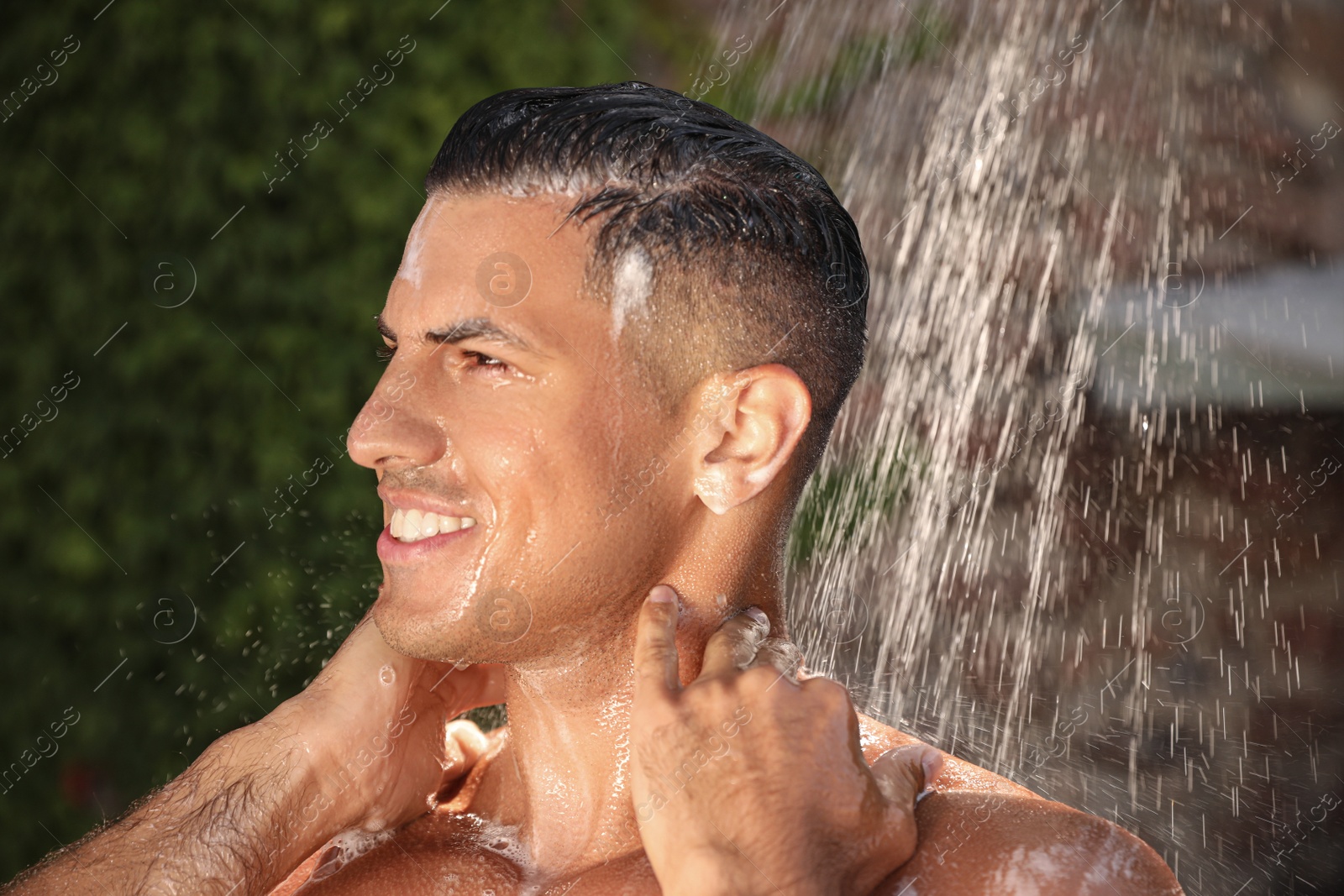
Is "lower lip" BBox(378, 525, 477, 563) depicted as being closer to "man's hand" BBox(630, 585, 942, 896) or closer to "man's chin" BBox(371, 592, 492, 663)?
"man's chin" BBox(371, 592, 492, 663)

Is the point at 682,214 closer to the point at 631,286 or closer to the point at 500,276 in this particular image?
the point at 631,286

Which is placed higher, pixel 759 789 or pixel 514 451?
pixel 514 451

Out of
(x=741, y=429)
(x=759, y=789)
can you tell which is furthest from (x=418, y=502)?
(x=759, y=789)

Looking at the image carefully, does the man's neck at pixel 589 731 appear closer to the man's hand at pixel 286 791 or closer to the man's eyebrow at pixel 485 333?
the man's hand at pixel 286 791

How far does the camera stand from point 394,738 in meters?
1.85

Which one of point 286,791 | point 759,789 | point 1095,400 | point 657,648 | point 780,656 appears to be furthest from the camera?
point 1095,400

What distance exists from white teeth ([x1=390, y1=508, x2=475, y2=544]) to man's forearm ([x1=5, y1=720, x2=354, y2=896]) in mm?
409

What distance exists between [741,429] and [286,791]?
85cm

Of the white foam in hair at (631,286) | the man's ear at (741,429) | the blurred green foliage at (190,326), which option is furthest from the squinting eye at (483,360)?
the blurred green foliage at (190,326)

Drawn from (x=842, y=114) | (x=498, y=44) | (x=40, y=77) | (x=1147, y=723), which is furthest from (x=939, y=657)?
(x=40, y=77)

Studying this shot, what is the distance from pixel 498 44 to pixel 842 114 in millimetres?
1077

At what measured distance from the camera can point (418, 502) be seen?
1.58 metres

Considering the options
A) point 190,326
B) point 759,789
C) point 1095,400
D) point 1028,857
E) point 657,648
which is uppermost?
point 190,326

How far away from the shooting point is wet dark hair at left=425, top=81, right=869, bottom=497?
1.61 meters
